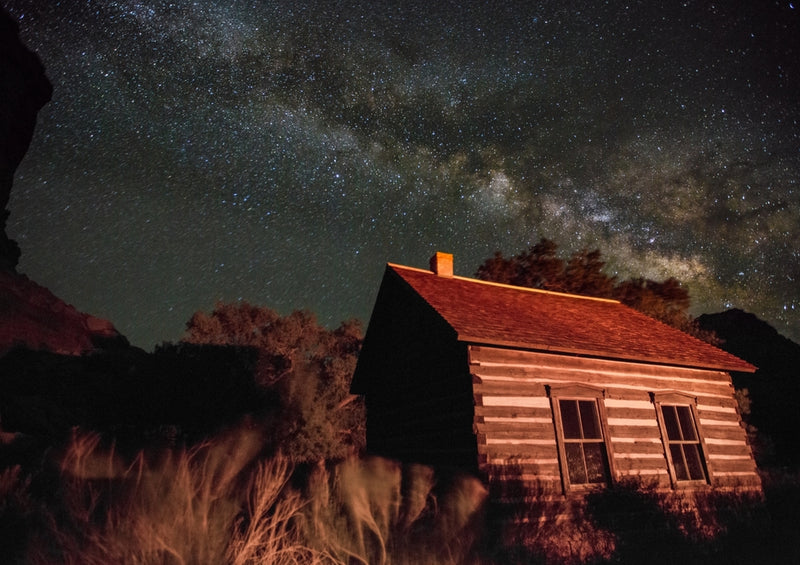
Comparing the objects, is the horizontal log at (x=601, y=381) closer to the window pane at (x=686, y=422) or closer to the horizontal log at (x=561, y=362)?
the horizontal log at (x=561, y=362)

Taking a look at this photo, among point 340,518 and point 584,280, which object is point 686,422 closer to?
point 340,518

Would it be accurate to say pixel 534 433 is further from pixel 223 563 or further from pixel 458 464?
pixel 223 563

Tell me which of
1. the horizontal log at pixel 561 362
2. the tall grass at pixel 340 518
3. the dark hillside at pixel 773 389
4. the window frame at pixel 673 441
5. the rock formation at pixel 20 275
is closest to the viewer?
the tall grass at pixel 340 518

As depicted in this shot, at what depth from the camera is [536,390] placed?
995 centimetres

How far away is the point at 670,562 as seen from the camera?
7.79 meters

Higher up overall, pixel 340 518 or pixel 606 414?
pixel 606 414

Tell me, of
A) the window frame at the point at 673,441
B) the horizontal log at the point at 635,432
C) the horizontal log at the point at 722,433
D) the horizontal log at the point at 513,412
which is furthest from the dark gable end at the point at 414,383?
the horizontal log at the point at 722,433

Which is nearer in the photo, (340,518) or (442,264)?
(340,518)

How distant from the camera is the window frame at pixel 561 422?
378 inches

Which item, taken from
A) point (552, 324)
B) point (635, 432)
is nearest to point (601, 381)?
point (635, 432)

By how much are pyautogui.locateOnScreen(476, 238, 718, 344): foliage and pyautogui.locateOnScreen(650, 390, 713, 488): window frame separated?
15.1 metres

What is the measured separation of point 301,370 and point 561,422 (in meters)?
20.7

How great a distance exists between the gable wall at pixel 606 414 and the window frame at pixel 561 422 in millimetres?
81

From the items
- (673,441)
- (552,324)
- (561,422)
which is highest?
(552,324)
